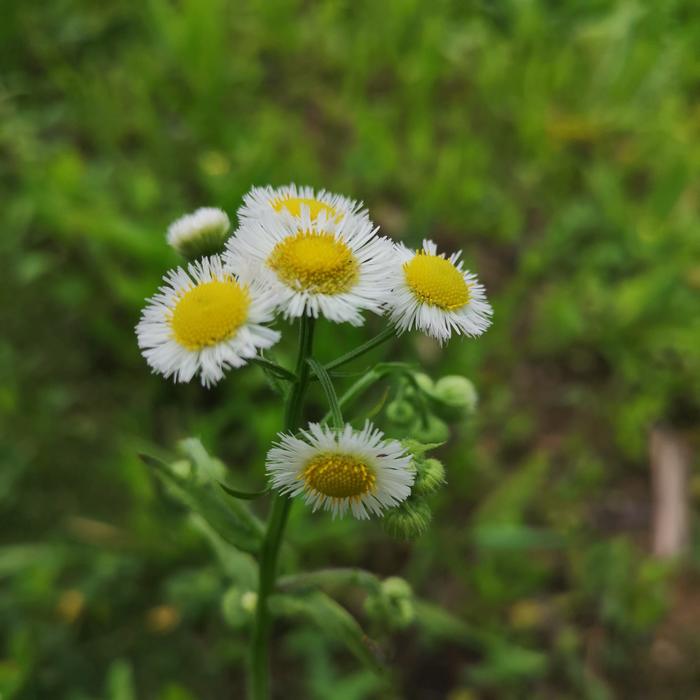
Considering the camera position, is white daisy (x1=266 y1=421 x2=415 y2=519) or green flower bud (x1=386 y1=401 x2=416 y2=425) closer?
white daisy (x1=266 y1=421 x2=415 y2=519)

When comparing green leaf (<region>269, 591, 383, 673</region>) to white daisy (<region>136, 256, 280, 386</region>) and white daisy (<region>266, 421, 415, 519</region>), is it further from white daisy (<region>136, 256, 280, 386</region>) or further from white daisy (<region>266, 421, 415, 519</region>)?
white daisy (<region>136, 256, 280, 386</region>)

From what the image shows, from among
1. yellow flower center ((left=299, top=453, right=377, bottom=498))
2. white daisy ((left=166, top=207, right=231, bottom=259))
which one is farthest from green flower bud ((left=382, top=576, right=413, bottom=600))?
white daisy ((left=166, top=207, right=231, bottom=259))

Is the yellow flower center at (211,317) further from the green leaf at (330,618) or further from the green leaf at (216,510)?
the green leaf at (330,618)

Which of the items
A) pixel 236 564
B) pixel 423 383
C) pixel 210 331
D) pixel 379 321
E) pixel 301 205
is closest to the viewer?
pixel 210 331

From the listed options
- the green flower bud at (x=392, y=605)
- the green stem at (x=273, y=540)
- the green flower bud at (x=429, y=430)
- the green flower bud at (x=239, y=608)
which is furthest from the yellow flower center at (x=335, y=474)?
the green flower bud at (x=239, y=608)

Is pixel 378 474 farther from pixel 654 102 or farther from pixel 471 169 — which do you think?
pixel 654 102

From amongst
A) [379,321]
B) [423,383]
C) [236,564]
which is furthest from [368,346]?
[379,321]

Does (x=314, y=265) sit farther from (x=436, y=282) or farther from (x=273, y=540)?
(x=273, y=540)
